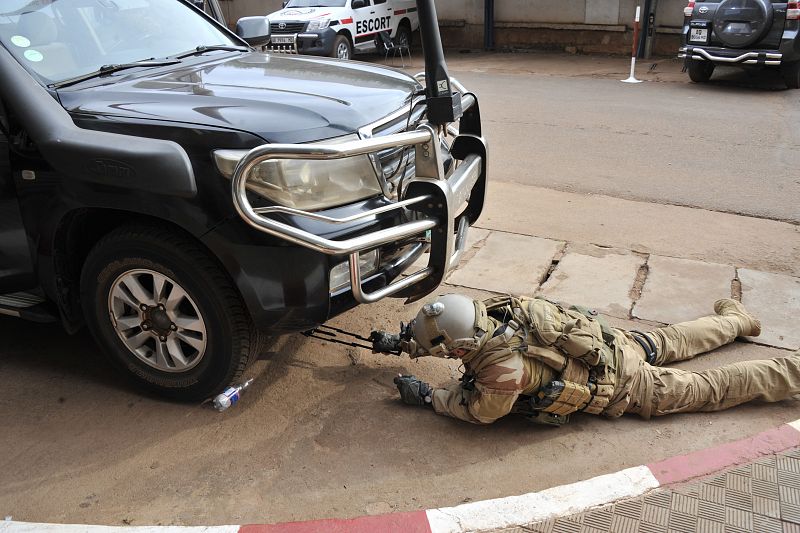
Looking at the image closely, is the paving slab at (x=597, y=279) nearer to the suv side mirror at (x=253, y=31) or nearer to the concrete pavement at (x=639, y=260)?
the concrete pavement at (x=639, y=260)

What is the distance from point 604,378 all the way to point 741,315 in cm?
118

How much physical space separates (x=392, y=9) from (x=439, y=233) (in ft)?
45.3

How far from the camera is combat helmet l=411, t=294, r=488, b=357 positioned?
2.99 m

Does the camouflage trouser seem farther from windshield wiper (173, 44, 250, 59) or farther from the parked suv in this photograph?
windshield wiper (173, 44, 250, 59)

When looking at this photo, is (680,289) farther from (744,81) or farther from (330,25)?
(330,25)

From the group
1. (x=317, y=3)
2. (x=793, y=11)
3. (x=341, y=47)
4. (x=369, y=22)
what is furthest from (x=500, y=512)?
(x=369, y=22)

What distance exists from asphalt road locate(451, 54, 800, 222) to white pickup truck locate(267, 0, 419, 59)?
2.97 meters

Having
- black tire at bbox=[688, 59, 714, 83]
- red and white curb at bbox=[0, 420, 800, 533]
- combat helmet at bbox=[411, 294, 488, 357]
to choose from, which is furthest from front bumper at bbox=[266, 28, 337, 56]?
red and white curb at bbox=[0, 420, 800, 533]

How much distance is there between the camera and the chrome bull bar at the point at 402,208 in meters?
2.63

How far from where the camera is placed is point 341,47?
14.2 meters

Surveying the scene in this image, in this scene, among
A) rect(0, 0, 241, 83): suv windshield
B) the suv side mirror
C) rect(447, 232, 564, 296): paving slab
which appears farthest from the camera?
the suv side mirror

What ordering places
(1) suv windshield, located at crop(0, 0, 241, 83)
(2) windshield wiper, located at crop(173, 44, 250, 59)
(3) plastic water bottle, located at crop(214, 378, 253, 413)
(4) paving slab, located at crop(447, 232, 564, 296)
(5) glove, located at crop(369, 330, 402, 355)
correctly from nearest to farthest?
(3) plastic water bottle, located at crop(214, 378, 253, 413) → (1) suv windshield, located at crop(0, 0, 241, 83) → (5) glove, located at crop(369, 330, 402, 355) → (2) windshield wiper, located at crop(173, 44, 250, 59) → (4) paving slab, located at crop(447, 232, 564, 296)

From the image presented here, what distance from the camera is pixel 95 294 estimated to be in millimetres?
Result: 3240

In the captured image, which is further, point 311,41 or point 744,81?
point 311,41
